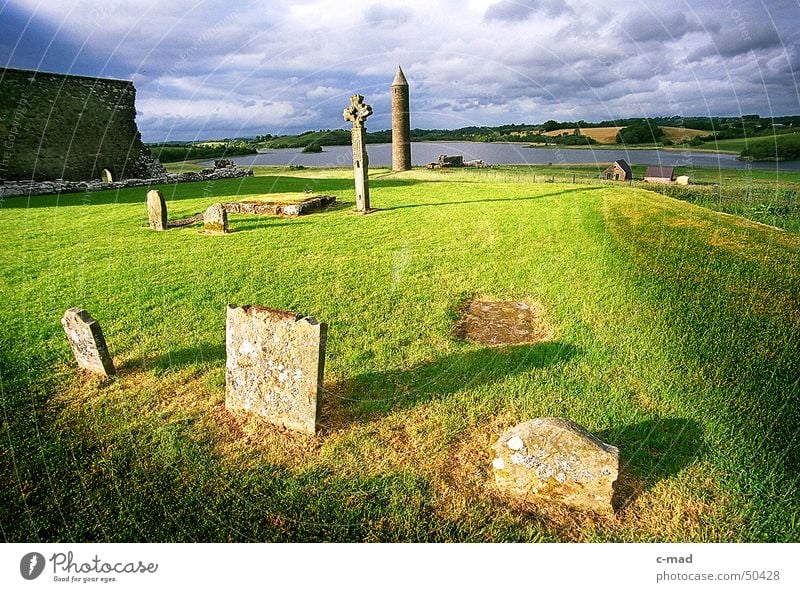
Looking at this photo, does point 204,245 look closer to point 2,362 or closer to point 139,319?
point 139,319

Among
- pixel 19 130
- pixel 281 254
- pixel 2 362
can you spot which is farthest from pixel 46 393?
pixel 19 130

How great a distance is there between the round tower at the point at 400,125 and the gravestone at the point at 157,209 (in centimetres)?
2103

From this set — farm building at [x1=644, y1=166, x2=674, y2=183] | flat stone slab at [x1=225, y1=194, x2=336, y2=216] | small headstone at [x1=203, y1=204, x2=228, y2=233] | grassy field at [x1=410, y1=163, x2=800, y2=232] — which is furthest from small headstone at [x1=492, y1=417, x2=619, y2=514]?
farm building at [x1=644, y1=166, x2=674, y2=183]

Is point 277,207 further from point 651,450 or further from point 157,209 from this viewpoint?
point 651,450

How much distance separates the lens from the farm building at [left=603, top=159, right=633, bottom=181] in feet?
94.7

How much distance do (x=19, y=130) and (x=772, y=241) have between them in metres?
37.1

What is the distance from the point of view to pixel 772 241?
11.2 m

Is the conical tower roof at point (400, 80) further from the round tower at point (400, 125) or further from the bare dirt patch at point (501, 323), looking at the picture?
the bare dirt patch at point (501, 323)

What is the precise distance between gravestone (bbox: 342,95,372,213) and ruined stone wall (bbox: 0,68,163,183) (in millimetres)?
21919

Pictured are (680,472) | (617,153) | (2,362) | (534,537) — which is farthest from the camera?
(617,153)

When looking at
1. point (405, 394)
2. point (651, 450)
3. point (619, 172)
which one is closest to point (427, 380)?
point (405, 394)

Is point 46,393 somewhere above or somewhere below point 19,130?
below

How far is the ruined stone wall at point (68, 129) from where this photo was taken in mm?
26453

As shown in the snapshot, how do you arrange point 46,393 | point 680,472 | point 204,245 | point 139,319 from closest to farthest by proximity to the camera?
point 680,472 → point 46,393 → point 139,319 → point 204,245
